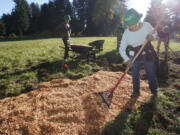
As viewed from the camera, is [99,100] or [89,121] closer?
[89,121]

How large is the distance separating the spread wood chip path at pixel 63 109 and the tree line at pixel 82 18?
31691mm

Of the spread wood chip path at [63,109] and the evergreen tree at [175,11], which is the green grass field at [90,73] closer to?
the spread wood chip path at [63,109]

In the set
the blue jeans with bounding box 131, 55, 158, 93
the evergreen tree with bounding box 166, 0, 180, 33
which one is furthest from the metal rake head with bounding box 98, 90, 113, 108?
the evergreen tree with bounding box 166, 0, 180, 33

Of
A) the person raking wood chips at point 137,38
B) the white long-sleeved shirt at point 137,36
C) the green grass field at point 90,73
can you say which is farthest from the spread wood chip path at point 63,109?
the white long-sleeved shirt at point 137,36

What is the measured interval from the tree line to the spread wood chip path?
31.7m

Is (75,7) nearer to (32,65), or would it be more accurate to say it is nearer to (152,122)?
(32,65)

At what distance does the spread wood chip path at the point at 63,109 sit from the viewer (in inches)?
112

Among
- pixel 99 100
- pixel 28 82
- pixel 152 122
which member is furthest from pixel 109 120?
pixel 28 82

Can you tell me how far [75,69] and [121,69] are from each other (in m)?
2.31

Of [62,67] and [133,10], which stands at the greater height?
[133,10]

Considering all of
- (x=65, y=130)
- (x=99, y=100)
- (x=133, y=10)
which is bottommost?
(x=65, y=130)

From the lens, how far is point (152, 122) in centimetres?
296

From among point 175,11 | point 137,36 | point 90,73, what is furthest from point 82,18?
point 137,36

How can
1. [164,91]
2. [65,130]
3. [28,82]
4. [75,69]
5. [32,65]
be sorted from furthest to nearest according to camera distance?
[32,65], [75,69], [28,82], [164,91], [65,130]
